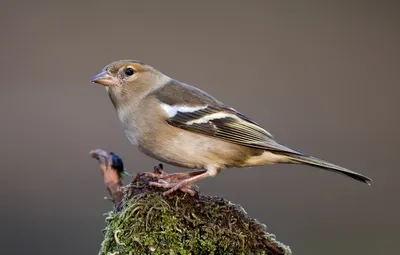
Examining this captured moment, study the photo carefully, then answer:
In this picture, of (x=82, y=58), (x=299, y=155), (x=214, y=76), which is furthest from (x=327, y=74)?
(x=299, y=155)

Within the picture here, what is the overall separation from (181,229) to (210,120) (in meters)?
1.09

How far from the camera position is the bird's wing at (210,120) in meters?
3.88

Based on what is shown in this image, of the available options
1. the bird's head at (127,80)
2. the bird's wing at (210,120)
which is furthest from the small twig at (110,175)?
the bird's head at (127,80)

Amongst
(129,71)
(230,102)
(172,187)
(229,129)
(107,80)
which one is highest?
(230,102)

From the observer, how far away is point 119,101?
13.8 feet

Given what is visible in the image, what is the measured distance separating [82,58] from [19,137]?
1.55 meters

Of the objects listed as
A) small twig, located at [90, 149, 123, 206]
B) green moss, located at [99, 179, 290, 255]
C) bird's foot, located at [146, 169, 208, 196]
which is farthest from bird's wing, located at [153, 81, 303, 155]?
green moss, located at [99, 179, 290, 255]

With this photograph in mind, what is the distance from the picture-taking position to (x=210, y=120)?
12.9ft

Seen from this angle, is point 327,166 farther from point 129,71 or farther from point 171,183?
point 129,71

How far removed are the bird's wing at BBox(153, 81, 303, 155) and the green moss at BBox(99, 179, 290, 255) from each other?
77cm

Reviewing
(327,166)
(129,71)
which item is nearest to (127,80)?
(129,71)

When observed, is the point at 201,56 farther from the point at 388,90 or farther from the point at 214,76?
the point at 388,90

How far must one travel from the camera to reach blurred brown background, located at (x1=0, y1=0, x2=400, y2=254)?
25.5 ft

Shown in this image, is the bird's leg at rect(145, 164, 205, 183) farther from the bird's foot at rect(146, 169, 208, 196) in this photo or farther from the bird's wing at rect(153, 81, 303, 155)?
the bird's wing at rect(153, 81, 303, 155)
